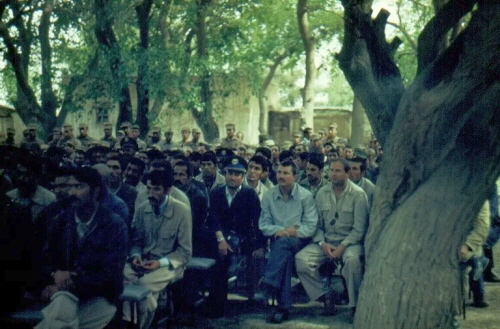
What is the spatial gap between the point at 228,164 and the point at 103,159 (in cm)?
273

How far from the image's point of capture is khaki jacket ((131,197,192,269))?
759 cm

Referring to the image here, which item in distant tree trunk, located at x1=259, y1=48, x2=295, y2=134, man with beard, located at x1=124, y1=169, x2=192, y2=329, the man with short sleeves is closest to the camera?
man with beard, located at x1=124, y1=169, x2=192, y2=329

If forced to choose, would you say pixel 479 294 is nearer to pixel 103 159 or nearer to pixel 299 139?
pixel 103 159

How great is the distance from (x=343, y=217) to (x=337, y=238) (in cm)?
27

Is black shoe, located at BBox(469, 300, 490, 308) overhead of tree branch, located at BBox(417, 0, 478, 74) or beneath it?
beneath

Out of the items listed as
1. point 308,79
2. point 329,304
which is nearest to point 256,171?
point 329,304

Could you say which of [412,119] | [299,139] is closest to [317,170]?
[412,119]

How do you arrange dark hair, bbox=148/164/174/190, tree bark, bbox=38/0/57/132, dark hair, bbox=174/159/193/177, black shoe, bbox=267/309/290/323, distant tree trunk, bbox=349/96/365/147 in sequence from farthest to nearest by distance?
distant tree trunk, bbox=349/96/365/147 → tree bark, bbox=38/0/57/132 → dark hair, bbox=174/159/193/177 → black shoe, bbox=267/309/290/323 → dark hair, bbox=148/164/174/190

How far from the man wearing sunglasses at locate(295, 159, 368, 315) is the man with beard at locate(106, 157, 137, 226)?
227cm

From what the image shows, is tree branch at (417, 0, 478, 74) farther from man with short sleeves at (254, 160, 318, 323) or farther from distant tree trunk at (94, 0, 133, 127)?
distant tree trunk at (94, 0, 133, 127)

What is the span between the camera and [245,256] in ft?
30.0

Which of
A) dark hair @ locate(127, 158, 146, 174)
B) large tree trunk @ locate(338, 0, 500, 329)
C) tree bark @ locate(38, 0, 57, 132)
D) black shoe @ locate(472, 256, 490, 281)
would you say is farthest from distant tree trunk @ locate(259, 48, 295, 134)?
large tree trunk @ locate(338, 0, 500, 329)

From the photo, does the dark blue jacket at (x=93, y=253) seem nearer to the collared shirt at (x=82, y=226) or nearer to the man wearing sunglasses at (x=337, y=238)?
the collared shirt at (x=82, y=226)

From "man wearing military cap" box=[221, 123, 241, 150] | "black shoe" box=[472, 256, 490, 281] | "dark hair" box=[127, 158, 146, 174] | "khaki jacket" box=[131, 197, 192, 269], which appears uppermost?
"man wearing military cap" box=[221, 123, 241, 150]
